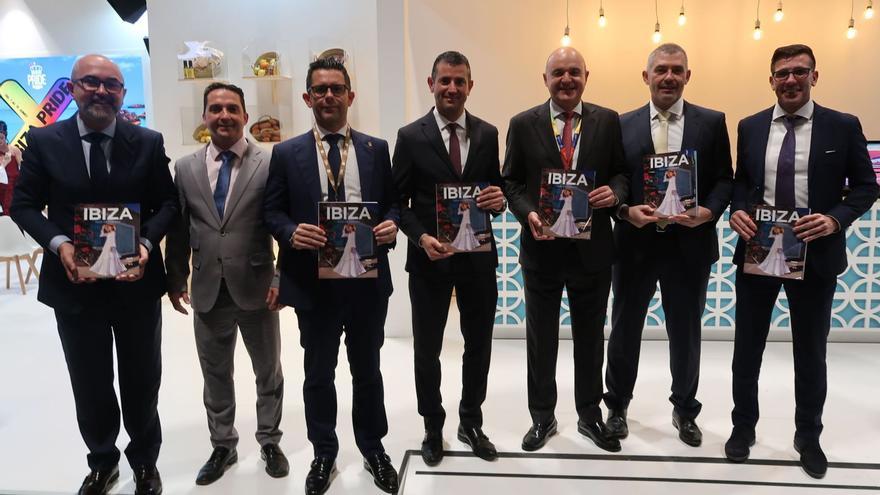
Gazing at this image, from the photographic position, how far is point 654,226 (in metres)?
2.88

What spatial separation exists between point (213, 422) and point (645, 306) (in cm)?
216

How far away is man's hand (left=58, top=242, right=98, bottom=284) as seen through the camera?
2.26m

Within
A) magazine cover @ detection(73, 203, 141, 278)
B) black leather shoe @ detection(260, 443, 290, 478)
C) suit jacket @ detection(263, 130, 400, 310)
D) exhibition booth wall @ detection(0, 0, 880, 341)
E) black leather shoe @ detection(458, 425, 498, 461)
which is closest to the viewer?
magazine cover @ detection(73, 203, 141, 278)

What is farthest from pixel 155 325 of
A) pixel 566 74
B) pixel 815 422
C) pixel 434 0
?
pixel 434 0

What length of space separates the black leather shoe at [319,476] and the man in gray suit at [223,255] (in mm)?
228

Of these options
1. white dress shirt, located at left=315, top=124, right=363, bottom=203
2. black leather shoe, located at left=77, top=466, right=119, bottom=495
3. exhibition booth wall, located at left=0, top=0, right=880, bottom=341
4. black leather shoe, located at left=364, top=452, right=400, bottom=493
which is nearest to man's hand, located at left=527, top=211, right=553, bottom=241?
white dress shirt, located at left=315, top=124, right=363, bottom=203

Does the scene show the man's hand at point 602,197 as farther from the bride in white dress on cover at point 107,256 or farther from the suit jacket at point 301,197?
the bride in white dress on cover at point 107,256

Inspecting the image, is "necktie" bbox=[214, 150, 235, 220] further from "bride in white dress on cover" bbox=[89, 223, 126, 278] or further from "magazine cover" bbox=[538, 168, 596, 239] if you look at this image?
"magazine cover" bbox=[538, 168, 596, 239]

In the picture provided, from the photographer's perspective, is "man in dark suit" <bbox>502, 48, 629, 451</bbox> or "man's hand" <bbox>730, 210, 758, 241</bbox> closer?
"man's hand" <bbox>730, 210, 758, 241</bbox>

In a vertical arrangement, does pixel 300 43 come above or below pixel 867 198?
above

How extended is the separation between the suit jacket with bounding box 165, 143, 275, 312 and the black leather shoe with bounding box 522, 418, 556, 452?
145 cm

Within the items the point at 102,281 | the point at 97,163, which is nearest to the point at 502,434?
the point at 102,281

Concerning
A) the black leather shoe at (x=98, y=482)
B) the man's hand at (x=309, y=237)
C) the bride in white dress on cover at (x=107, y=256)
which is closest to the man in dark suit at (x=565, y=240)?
the man's hand at (x=309, y=237)

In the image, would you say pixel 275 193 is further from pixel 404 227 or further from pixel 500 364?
pixel 500 364
